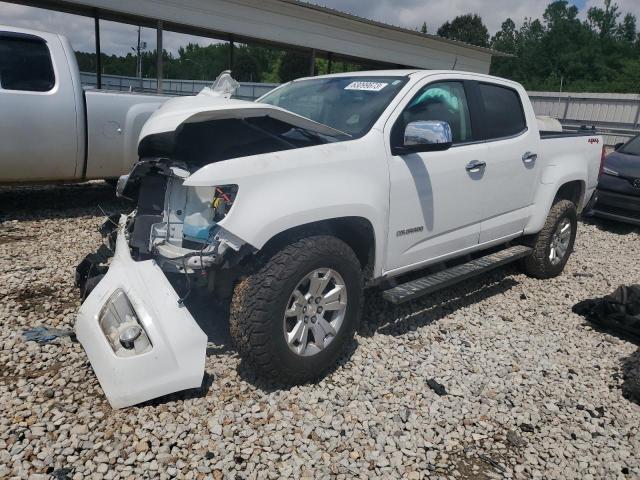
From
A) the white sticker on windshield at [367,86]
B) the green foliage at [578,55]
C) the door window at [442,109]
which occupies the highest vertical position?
the green foliage at [578,55]

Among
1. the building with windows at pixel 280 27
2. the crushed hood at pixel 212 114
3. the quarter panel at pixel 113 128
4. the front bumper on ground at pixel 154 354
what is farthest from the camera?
the building with windows at pixel 280 27

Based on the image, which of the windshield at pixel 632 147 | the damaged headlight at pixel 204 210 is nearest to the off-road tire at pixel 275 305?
the damaged headlight at pixel 204 210

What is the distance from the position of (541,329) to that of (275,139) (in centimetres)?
279

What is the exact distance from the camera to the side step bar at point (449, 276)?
145 inches

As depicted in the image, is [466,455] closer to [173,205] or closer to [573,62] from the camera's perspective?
[173,205]

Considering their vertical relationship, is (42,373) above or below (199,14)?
below

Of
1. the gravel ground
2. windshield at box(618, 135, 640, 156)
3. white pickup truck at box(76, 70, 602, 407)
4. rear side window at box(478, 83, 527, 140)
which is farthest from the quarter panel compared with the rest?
windshield at box(618, 135, 640, 156)

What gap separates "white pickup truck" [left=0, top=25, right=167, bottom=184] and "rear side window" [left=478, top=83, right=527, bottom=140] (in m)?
4.24

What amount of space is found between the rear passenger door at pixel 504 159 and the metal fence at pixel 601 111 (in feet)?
57.6

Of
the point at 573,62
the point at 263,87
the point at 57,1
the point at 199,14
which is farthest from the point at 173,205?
the point at 573,62

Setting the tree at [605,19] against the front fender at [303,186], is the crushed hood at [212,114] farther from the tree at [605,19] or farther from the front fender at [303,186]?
the tree at [605,19]

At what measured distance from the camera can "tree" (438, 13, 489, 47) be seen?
74.8 meters

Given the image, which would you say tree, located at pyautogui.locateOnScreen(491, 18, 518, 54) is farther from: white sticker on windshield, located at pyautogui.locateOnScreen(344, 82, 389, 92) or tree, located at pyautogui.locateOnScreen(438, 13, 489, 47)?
white sticker on windshield, located at pyautogui.locateOnScreen(344, 82, 389, 92)

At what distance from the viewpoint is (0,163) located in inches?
233
